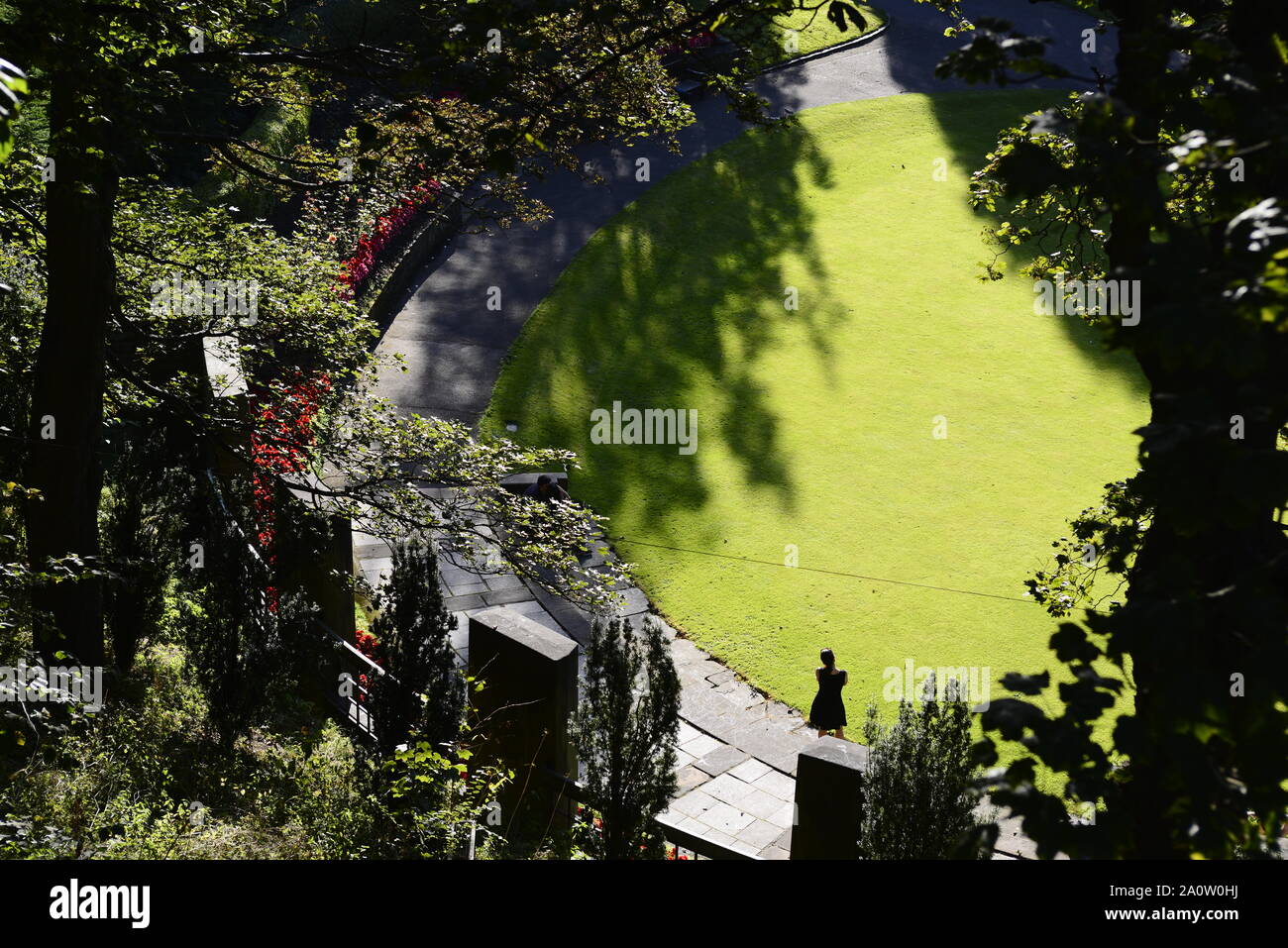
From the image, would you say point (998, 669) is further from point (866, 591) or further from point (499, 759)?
point (499, 759)

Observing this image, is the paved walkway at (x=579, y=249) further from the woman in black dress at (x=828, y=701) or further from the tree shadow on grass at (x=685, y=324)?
the tree shadow on grass at (x=685, y=324)

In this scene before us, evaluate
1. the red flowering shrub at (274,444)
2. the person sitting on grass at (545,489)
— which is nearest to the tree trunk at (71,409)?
the red flowering shrub at (274,444)

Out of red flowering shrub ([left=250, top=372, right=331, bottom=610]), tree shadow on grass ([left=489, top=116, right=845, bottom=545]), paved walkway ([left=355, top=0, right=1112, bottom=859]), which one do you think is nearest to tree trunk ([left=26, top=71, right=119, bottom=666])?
red flowering shrub ([left=250, top=372, right=331, bottom=610])

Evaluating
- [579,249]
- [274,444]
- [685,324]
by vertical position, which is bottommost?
[274,444]

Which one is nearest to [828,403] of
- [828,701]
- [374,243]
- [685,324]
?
[685,324]

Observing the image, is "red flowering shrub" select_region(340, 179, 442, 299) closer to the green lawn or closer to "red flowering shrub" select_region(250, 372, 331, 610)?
the green lawn

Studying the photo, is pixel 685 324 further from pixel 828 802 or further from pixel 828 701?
pixel 828 802

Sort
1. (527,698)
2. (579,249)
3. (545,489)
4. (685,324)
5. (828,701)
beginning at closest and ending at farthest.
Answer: (527,698) → (828,701) → (545,489) → (685,324) → (579,249)
